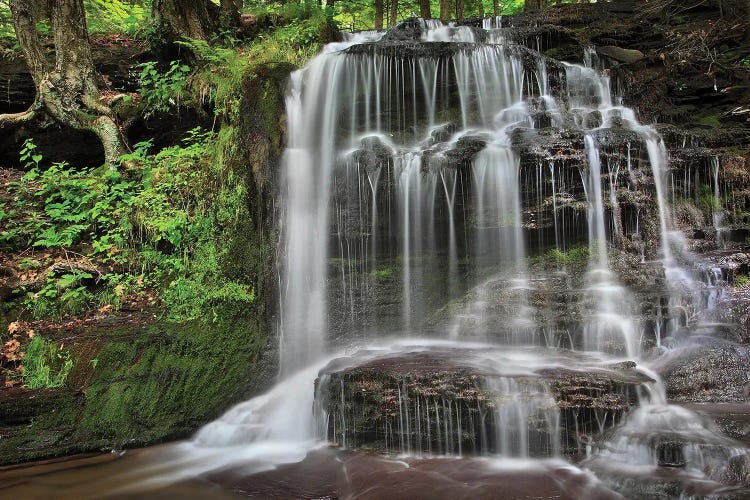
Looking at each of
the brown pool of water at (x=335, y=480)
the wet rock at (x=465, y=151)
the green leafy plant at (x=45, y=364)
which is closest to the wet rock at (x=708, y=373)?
the brown pool of water at (x=335, y=480)

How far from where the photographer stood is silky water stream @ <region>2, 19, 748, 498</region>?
422cm

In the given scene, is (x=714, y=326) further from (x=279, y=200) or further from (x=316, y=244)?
(x=279, y=200)

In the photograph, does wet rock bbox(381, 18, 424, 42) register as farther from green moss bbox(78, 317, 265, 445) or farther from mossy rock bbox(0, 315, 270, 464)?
green moss bbox(78, 317, 265, 445)

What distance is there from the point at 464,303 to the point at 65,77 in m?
8.02

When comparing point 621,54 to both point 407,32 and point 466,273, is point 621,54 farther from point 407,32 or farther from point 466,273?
point 466,273

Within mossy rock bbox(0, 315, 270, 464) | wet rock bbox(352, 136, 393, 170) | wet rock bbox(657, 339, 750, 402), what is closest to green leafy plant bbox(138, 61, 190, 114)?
wet rock bbox(352, 136, 393, 170)

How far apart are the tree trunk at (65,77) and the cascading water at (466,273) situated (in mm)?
3616

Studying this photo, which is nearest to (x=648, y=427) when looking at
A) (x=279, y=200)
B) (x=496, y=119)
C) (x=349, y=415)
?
(x=349, y=415)

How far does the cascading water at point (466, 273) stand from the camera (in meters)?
4.45

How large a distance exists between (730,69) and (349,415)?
9833mm

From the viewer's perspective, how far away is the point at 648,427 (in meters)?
4.20

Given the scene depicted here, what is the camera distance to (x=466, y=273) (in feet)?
22.7

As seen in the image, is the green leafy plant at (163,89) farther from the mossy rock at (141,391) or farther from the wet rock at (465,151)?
the wet rock at (465,151)

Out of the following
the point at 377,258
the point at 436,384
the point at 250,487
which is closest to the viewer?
the point at 250,487
